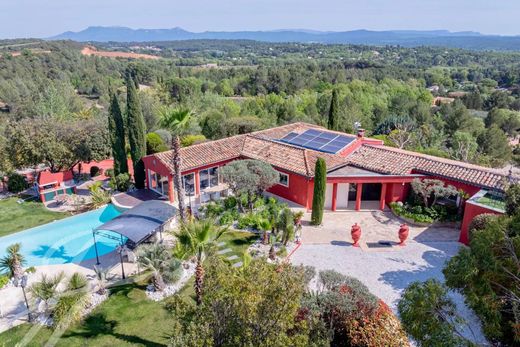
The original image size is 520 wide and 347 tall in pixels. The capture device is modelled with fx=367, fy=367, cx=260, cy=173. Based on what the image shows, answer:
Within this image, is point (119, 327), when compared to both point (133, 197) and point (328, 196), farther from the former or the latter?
point (328, 196)

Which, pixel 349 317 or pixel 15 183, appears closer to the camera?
pixel 349 317

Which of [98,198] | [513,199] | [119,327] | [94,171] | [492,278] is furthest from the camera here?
[94,171]

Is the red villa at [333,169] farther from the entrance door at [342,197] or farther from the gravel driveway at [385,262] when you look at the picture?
the gravel driveway at [385,262]

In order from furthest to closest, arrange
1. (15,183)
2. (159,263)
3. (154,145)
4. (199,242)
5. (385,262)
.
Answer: (154,145), (15,183), (385,262), (159,263), (199,242)

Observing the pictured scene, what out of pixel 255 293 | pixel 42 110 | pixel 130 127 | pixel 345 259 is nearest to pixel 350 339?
pixel 255 293

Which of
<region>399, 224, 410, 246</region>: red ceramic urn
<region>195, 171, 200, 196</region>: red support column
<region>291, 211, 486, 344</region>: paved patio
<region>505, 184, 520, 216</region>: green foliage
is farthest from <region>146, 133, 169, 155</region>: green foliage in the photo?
<region>505, 184, 520, 216</region>: green foliage

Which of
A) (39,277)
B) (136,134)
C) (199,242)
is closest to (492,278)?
(199,242)
